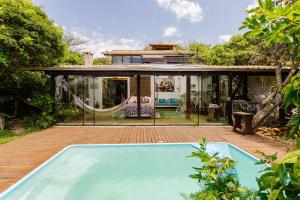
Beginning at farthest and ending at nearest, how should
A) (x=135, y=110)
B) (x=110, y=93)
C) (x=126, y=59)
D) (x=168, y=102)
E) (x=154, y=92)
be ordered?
(x=126, y=59) → (x=168, y=102) → (x=110, y=93) → (x=135, y=110) → (x=154, y=92)

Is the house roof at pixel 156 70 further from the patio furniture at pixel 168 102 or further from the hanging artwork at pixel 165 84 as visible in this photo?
the hanging artwork at pixel 165 84

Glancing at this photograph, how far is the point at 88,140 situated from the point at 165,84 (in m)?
10.9

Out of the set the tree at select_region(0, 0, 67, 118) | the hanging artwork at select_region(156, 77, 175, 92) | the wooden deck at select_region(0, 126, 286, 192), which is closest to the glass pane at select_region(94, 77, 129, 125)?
the hanging artwork at select_region(156, 77, 175, 92)

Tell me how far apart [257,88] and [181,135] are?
6378 mm

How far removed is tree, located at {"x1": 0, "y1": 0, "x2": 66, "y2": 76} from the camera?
7.93m

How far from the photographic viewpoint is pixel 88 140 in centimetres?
732

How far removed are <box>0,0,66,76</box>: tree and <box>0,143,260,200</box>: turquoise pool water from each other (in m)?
3.99

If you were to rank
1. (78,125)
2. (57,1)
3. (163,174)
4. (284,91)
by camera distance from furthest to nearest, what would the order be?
(57,1)
(78,125)
(163,174)
(284,91)

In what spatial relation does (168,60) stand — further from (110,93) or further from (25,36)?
(25,36)

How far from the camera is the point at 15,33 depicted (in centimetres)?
811

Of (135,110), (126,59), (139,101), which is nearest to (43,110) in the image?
(135,110)

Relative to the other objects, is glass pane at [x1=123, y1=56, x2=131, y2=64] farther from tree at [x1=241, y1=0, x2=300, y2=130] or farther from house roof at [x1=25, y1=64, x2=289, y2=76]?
tree at [x1=241, y1=0, x2=300, y2=130]

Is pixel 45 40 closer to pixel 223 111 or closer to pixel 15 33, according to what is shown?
pixel 15 33

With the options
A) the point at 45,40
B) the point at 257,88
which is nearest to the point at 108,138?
the point at 45,40
